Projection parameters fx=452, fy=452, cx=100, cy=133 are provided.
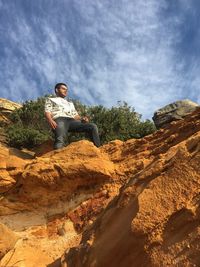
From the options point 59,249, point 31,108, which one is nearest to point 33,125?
point 31,108

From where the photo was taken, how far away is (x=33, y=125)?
18453 millimetres

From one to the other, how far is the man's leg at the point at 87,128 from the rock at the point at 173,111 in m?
3.79

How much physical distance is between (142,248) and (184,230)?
41 centimetres

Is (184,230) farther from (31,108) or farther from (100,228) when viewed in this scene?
(31,108)

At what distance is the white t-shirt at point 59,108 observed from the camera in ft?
30.6

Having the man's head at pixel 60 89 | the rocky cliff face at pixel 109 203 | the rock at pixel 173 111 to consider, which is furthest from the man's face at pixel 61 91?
the rock at pixel 173 111

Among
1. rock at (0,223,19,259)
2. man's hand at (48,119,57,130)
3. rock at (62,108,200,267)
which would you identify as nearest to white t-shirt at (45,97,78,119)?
man's hand at (48,119,57,130)

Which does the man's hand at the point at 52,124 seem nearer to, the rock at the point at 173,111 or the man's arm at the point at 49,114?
the man's arm at the point at 49,114

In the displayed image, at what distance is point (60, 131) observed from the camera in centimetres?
888

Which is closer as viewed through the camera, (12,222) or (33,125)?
(12,222)

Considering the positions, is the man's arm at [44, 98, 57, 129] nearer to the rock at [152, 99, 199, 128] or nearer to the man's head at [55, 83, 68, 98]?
the man's head at [55, 83, 68, 98]

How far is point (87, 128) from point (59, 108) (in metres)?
0.74

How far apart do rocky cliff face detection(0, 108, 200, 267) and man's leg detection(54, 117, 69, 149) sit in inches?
36.4

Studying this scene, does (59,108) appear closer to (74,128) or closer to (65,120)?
(65,120)
